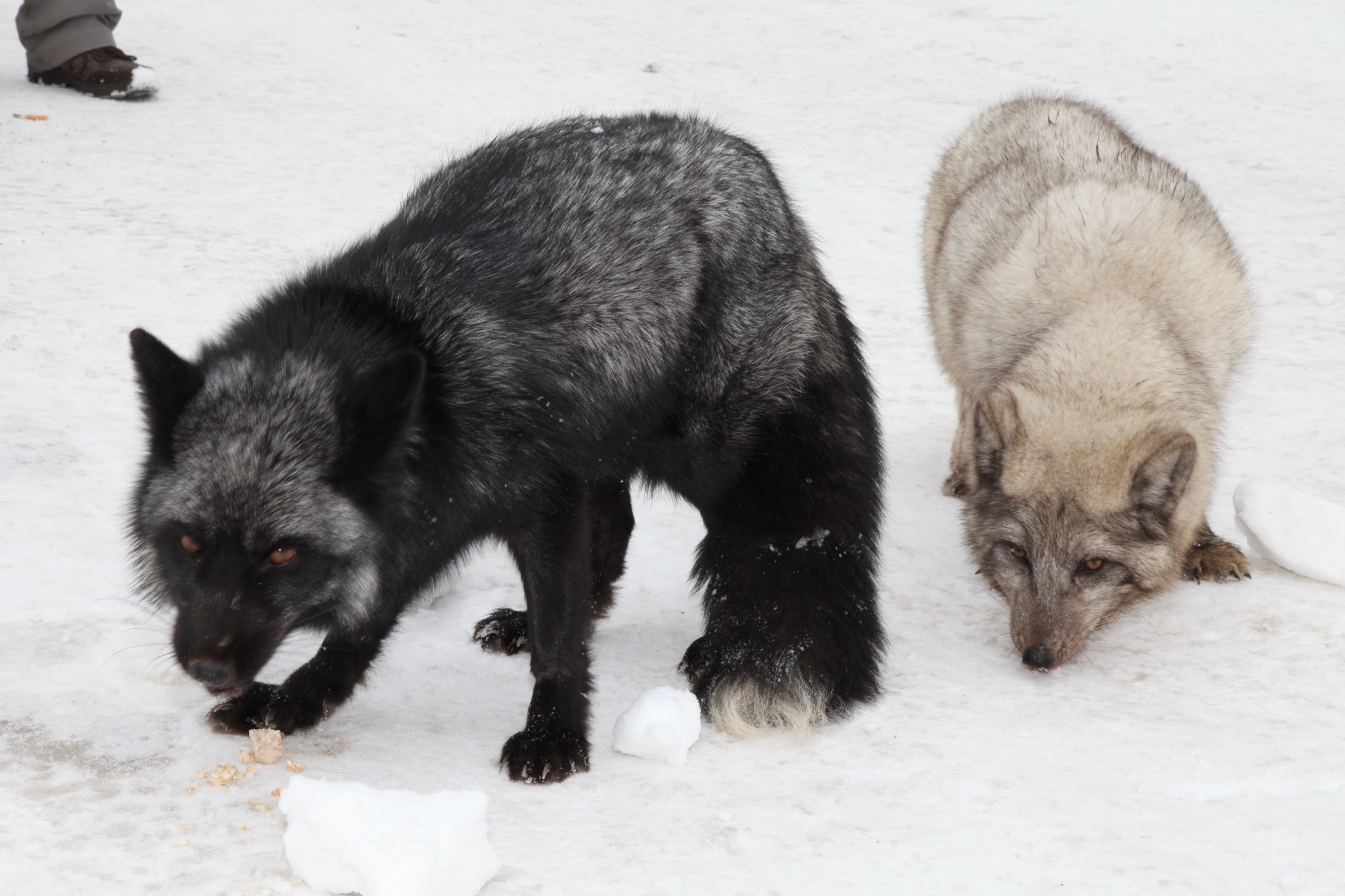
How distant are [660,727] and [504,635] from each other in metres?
0.98

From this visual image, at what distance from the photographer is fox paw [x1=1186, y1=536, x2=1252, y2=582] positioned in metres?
4.78

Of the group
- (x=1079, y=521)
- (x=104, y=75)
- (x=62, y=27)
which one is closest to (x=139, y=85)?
(x=104, y=75)

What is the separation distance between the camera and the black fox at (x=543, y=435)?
10.2 ft

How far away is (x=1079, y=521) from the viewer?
426 cm

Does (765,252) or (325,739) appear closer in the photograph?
(325,739)

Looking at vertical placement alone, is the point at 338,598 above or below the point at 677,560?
above

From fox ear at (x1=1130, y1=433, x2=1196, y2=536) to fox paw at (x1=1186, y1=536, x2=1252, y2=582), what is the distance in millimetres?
633

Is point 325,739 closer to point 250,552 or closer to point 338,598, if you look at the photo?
point 338,598

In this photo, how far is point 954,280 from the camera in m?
5.80

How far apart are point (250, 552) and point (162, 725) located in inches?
32.5

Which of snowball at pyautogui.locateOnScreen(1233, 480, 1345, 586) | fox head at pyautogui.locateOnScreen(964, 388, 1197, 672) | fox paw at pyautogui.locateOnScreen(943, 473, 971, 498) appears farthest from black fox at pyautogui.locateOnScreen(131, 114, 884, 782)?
snowball at pyautogui.locateOnScreen(1233, 480, 1345, 586)

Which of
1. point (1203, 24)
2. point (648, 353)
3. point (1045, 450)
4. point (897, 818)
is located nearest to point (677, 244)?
point (648, 353)

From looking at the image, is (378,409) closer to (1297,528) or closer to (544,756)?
(544,756)

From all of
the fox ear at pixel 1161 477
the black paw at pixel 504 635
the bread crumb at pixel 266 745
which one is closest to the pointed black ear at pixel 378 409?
the bread crumb at pixel 266 745
